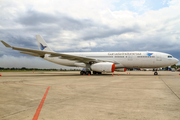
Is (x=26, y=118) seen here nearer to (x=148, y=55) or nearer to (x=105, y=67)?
(x=105, y=67)

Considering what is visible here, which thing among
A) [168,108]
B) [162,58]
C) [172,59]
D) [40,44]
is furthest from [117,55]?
[168,108]

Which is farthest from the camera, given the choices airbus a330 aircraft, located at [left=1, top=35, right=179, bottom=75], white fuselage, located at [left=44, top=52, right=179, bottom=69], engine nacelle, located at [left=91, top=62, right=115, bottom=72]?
white fuselage, located at [left=44, top=52, right=179, bottom=69]

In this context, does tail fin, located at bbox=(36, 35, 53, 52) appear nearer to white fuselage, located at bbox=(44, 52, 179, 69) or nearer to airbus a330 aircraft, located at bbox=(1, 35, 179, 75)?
airbus a330 aircraft, located at bbox=(1, 35, 179, 75)

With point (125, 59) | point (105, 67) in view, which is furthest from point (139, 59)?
point (105, 67)

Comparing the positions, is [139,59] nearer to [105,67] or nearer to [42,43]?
[105,67]

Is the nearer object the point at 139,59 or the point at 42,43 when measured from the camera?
the point at 139,59

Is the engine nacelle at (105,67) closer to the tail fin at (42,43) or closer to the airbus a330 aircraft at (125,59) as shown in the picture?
the airbus a330 aircraft at (125,59)

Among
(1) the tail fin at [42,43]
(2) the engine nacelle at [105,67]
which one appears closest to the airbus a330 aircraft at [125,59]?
(2) the engine nacelle at [105,67]

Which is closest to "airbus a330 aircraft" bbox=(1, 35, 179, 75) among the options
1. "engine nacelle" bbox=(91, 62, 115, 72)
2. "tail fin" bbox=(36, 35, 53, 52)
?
"engine nacelle" bbox=(91, 62, 115, 72)

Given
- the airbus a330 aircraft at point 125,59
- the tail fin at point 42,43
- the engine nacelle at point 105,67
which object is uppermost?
the tail fin at point 42,43

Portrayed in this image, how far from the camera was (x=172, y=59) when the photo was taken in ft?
69.1

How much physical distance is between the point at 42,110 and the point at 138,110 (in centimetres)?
269

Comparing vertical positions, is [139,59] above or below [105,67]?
above

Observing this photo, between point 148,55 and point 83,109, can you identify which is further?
point 148,55
